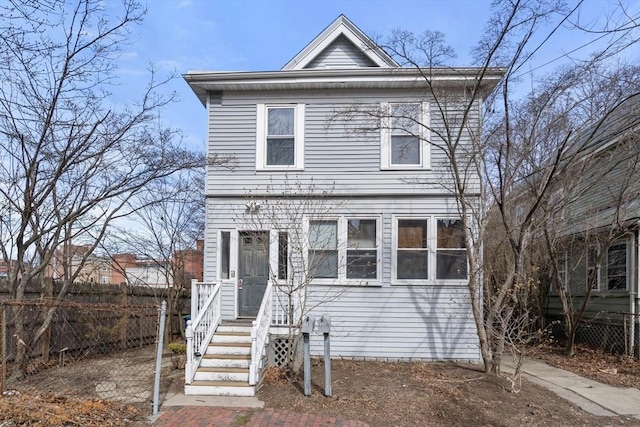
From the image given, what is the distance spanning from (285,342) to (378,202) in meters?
3.44

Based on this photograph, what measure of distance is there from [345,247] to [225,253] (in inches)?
100

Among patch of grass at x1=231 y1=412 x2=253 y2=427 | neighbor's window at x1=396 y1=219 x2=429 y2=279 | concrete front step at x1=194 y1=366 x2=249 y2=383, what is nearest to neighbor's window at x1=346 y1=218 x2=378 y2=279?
neighbor's window at x1=396 y1=219 x2=429 y2=279

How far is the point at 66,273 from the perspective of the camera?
36.1ft

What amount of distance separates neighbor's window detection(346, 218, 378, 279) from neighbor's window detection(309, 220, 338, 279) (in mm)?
294

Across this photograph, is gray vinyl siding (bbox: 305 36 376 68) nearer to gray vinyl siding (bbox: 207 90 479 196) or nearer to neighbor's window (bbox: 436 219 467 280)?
gray vinyl siding (bbox: 207 90 479 196)

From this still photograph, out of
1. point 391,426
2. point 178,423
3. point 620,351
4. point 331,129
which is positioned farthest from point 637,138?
point 178,423

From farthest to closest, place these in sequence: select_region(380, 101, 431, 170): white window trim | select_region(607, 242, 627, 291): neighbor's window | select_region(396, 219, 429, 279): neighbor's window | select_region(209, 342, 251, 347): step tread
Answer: select_region(607, 242, 627, 291): neighbor's window, select_region(380, 101, 431, 170): white window trim, select_region(396, 219, 429, 279): neighbor's window, select_region(209, 342, 251, 347): step tread

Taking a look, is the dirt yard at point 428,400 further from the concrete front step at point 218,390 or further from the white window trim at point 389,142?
the white window trim at point 389,142

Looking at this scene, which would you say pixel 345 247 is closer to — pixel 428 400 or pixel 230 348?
pixel 230 348

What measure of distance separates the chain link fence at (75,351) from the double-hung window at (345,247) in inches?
137

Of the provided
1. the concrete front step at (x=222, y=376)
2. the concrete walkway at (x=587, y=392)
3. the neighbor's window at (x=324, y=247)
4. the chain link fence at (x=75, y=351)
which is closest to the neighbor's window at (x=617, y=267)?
the concrete walkway at (x=587, y=392)

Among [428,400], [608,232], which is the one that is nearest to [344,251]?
[428,400]

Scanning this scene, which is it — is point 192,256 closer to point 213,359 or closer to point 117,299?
point 117,299

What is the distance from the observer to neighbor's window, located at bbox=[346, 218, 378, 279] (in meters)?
10.2
